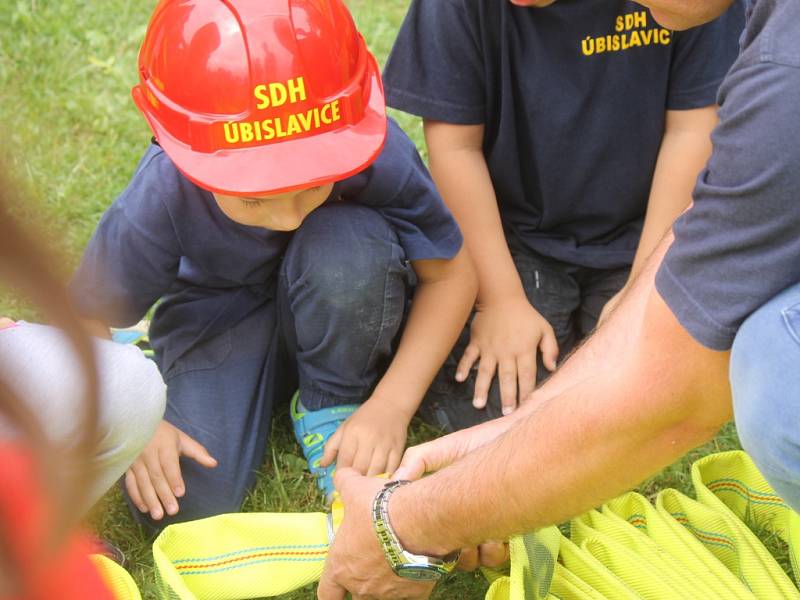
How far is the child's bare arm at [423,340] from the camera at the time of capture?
1.96m

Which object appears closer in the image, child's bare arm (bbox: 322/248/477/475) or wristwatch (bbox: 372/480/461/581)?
wristwatch (bbox: 372/480/461/581)

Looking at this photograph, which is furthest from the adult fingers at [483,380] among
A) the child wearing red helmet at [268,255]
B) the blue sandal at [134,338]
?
the blue sandal at [134,338]

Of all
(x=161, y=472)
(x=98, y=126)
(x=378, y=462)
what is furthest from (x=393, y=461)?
(x=98, y=126)

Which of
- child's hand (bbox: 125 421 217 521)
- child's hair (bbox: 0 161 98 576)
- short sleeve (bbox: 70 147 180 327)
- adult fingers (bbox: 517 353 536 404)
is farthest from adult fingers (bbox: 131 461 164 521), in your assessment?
child's hair (bbox: 0 161 98 576)

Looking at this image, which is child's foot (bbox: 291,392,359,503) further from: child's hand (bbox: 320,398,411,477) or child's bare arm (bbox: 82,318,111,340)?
child's bare arm (bbox: 82,318,111,340)

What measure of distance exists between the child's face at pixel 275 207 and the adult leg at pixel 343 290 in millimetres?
105

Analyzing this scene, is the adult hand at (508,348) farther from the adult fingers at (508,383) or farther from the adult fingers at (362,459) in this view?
the adult fingers at (362,459)

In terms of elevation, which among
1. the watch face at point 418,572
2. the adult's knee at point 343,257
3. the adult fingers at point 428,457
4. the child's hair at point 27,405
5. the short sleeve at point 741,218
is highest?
the child's hair at point 27,405

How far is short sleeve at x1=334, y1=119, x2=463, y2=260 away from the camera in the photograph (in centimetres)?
188

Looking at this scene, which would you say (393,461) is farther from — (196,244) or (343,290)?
(196,244)

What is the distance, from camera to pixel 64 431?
1.82ft

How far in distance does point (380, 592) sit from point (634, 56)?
3.46 ft

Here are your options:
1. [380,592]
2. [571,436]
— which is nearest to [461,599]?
[380,592]

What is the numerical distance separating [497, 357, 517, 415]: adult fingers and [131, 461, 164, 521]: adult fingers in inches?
25.1
